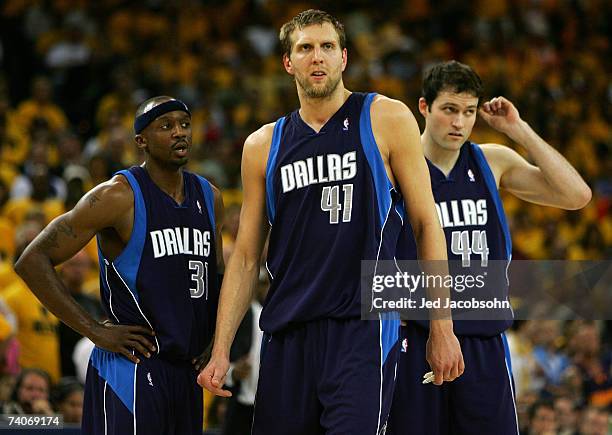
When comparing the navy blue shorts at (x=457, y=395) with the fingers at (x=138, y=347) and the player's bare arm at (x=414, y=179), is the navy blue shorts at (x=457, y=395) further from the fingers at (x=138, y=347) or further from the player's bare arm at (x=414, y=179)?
the fingers at (x=138, y=347)

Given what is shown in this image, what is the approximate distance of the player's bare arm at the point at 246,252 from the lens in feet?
16.6

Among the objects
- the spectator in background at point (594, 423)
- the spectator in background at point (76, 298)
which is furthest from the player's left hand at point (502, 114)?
the spectator in background at point (76, 298)

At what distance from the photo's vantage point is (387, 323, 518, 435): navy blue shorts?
5.41m

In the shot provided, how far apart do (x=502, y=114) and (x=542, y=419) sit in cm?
317

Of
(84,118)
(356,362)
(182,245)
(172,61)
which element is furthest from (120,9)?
(356,362)

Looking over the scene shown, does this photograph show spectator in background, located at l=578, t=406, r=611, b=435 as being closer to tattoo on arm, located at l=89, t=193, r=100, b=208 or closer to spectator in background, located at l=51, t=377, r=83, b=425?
spectator in background, located at l=51, t=377, r=83, b=425

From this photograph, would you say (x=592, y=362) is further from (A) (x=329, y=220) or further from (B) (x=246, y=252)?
(A) (x=329, y=220)

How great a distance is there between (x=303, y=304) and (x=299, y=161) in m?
0.64

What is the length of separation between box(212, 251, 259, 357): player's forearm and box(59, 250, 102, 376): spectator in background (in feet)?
11.5

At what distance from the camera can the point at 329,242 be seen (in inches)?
188

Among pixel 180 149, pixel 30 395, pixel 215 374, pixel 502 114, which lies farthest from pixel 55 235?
pixel 502 114

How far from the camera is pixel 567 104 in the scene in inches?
621

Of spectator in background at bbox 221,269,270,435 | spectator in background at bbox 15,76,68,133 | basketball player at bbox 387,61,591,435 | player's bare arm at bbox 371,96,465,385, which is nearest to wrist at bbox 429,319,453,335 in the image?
player's bare arm at bbox 371,96,465,385

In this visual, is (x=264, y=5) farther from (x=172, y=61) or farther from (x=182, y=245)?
(x=182, y=245)
